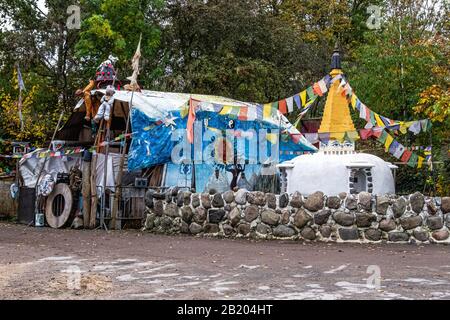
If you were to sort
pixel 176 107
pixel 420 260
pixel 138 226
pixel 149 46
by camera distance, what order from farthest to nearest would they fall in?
pixel 149 46
pixel 176 107
pixel 138 226
pixel 420 260

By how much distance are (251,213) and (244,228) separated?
41 cm

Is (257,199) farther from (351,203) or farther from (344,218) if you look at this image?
(351,203)

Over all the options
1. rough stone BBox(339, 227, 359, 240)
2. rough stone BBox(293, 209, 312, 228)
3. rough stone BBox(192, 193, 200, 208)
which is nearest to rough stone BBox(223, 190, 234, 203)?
rough stone BBox(192, 193, 200, 208)

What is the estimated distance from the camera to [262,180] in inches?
861

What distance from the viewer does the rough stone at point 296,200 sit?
15031 millimetres

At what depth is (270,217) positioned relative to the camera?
15.3m

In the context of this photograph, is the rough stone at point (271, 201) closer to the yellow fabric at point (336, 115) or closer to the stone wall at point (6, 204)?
the yellow fabric at point (336, 115)

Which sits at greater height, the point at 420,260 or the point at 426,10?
the point at 426,10

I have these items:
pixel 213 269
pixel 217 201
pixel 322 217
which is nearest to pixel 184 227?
pixel 217 201

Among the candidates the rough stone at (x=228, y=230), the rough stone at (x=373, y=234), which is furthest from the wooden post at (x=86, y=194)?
the rough stone at (x=373, y=234)

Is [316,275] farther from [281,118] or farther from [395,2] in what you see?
[395,2]

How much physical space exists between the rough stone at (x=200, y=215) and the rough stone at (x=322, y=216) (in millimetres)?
2960
